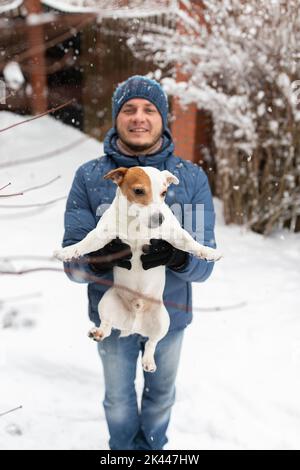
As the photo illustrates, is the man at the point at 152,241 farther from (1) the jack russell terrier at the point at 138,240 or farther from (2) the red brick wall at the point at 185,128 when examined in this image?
(2) the red brick wall at the point at 185,128

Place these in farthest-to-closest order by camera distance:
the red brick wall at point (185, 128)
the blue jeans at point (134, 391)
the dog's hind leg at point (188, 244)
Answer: the red brick wall at point (185, 128)
the blue jeans at point (134, 391)
the dog's hind leg at point (188, 244)

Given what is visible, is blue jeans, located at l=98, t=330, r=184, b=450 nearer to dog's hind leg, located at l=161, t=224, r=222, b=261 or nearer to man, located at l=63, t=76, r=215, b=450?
man, located at l=63, t=76, r=215, b=450

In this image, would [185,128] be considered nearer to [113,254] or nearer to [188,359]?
[188,359]

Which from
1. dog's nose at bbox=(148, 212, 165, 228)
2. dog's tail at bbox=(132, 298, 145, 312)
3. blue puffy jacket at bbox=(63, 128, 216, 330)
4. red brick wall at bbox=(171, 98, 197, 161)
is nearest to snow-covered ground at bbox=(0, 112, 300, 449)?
blue puffy jacket at bbox=(63, 128, 216, 330)

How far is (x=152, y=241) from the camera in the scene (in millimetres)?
1574

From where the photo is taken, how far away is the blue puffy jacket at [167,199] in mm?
1912

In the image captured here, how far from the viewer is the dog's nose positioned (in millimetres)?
1419

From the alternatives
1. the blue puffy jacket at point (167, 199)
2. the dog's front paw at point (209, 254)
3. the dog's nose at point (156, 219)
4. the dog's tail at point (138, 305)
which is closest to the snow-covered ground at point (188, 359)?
the blue puffy jacket at point (167, 199)

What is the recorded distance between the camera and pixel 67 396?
125 inches

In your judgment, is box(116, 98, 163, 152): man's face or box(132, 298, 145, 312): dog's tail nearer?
box(132, 298, 145, 312): dog's tail

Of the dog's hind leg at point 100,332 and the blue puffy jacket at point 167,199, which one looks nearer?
the dog's hind leg at point 100,332

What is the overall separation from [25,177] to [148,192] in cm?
300

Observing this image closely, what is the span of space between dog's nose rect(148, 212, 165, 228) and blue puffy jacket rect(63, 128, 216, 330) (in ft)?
1.43
